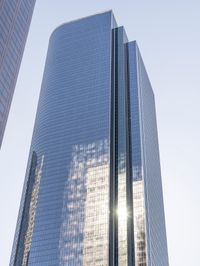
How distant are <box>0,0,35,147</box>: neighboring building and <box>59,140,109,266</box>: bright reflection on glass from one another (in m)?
67.4

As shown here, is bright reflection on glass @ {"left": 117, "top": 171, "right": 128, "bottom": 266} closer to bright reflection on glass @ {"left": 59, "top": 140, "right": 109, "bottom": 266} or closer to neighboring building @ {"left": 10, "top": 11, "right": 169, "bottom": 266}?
neighboring building @ {"left": 10, "top": 11, "right": 169, "bottom": 266}

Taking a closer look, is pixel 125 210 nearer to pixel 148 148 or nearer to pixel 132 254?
pixel 132 254

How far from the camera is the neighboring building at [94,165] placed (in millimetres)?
124750

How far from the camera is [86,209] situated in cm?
13150

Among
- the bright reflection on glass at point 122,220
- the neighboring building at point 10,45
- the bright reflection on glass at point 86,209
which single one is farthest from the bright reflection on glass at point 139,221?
the neighboring building at point 10,45

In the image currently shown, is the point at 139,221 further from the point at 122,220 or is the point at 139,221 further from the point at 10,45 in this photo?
the point at 10,45

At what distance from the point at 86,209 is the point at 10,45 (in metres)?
73.7

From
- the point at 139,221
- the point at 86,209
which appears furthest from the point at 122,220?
the point at 86,209

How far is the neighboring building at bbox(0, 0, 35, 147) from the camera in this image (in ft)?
222

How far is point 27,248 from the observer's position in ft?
425

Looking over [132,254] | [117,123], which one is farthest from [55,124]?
[132,254]

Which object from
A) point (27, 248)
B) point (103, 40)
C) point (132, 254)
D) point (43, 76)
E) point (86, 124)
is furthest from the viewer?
point (43, 76)

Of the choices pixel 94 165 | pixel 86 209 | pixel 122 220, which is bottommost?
pixel 122 220

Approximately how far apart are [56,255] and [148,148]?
5888 cm
